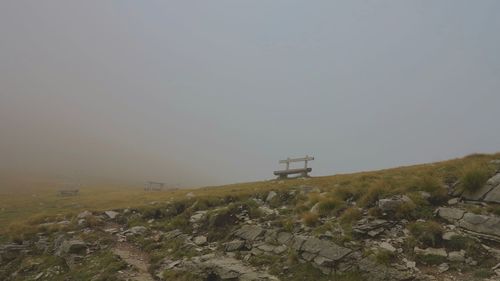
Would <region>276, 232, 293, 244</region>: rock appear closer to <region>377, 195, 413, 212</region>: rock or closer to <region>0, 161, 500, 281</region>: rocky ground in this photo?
<region>0, 161, 500, 281</region>: rocky ground

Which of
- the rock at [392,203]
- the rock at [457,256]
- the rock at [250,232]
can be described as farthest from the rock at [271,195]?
the rock at [457,256]

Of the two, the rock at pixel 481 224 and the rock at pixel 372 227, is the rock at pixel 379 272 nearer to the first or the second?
the rock at pixel 372 227

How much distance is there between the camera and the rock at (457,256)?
10.9 meters

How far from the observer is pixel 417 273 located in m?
10.7

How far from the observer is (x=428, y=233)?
12117mm

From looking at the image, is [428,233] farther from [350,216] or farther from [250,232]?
[250,232]

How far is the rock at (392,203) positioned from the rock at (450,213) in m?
1.17

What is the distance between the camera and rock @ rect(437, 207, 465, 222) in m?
12.8

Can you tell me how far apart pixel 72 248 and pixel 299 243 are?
13.4 m

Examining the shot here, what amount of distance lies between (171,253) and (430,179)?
12.8m

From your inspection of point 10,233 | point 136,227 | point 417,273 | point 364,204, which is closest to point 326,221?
point 364,204

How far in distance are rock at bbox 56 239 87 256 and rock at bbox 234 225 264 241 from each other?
30.5 ft

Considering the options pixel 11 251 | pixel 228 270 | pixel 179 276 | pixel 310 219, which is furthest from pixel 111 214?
pixel 310 219

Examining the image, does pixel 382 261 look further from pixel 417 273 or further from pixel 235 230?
pixel 235 230
